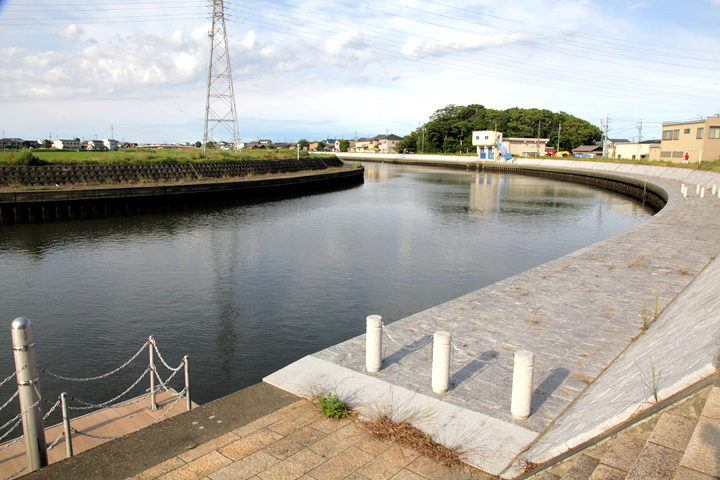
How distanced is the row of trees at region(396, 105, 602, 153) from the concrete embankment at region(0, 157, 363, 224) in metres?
71.5

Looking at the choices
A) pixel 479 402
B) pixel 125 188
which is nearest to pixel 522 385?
pixel 479 402

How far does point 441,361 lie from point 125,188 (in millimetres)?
28100

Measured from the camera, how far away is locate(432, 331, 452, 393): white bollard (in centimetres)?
521

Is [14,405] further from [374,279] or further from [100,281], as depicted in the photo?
[374,279]

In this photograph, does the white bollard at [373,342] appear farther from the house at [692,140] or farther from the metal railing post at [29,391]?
the house at [692,140]

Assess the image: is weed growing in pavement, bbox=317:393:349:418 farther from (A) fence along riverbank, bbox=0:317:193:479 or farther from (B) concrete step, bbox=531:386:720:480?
(B) concrete step, bbox=531:386:720:480

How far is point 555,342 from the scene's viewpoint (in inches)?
273

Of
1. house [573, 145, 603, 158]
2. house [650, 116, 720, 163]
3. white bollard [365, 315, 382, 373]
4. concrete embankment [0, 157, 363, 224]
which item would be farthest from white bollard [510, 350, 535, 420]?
house [573, 145, 603, 158]

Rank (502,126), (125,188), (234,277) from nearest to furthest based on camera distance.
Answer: (234,277) → (125,188) → (502,126)

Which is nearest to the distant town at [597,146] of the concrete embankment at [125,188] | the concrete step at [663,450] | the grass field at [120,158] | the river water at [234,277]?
the grass field at [120,158]

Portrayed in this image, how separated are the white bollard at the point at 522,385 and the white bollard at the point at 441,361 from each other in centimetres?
74

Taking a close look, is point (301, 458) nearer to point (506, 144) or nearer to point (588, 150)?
point (506, 144)

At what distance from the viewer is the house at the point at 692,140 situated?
47.2 meters

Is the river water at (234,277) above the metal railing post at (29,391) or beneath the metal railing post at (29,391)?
beneath
